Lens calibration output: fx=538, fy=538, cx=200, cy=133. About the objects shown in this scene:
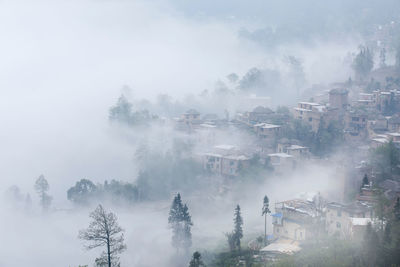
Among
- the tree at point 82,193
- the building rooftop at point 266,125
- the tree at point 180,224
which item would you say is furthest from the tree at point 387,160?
the tree at point 82,193

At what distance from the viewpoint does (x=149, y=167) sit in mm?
27609

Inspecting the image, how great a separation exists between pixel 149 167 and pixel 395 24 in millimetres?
31642

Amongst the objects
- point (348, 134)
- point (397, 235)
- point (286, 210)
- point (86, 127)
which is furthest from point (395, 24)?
point (397, 235)

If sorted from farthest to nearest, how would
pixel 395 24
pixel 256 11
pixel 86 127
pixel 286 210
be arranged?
pixel 256 11, pixel 395 24, pixel 86 127, pixel 286 210

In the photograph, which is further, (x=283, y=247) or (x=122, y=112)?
(x=122, y=112)

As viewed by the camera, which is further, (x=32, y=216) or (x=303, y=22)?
(x=303, y=22)

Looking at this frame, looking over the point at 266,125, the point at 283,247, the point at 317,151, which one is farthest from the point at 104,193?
the point at 283,247

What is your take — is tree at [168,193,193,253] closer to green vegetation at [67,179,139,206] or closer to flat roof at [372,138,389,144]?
green vegetation at [67,179,139,206]

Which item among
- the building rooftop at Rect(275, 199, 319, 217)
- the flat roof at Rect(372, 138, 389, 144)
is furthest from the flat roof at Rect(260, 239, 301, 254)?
the flat roof at Rect(372, 138, 389, 144)

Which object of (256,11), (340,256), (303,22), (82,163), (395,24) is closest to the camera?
(340,256)

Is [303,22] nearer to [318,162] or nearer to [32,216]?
[318,162]

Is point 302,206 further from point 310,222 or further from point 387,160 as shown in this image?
point 387,160

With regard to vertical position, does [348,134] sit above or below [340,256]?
above

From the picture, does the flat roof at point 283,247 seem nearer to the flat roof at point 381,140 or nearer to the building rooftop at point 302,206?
the building rooftop at point 302,206
